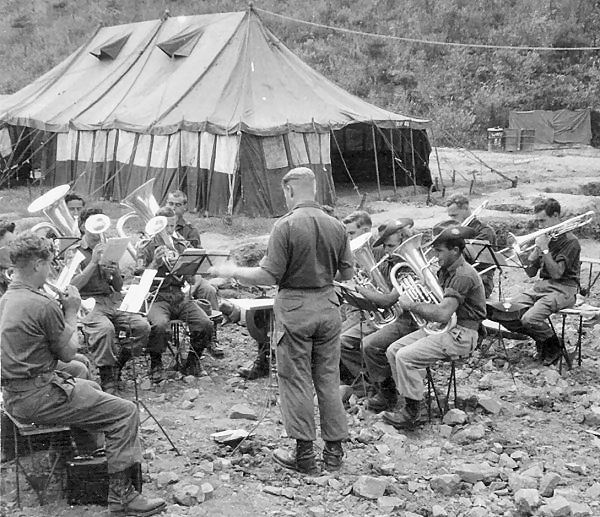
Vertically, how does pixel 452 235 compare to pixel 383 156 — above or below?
below

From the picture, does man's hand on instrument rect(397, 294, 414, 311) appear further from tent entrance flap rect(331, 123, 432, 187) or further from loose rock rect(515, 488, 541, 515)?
tent entrance flap rect(331, 123, 432, 187)

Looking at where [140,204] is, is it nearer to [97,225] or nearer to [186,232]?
[186,232]

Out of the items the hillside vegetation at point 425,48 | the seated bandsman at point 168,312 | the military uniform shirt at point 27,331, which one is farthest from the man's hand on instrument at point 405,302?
the hillside vegetation at point 425,48

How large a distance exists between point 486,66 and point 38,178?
24894mm

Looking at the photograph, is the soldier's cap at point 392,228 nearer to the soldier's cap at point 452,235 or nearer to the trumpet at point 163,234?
the soldier's cap at point 452,235

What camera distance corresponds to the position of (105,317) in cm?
753

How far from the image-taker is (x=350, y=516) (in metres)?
5.20

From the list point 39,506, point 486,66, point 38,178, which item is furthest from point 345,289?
point 486,66

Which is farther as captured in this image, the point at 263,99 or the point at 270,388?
the point at 263,99

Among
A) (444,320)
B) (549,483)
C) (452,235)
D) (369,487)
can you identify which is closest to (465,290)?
(444,320)

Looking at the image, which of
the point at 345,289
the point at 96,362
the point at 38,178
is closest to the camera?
the point at 345,289

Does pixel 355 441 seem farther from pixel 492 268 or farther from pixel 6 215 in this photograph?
pixel 6 215

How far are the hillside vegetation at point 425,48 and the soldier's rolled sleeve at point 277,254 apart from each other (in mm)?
28110

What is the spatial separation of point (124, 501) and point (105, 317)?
9.23 ft
